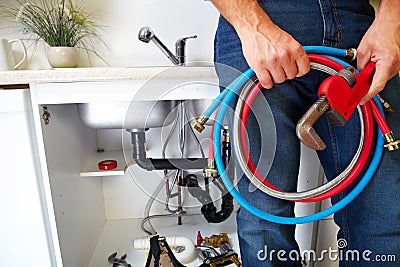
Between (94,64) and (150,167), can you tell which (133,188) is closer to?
(150,167)

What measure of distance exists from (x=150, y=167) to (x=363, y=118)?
69 centimetres

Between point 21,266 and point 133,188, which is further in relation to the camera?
point 133,188

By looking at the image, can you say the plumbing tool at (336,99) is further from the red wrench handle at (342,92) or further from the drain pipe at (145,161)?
the drain pipe at (145,161)

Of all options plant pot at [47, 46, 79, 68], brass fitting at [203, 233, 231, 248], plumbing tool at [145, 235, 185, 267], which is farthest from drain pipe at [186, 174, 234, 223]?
plant pot at [47, 46, 79, 68]

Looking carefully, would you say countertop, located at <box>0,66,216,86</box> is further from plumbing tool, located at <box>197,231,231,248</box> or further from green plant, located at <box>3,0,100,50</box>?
plumbing tool, located at <box>197,231,231,248</box>

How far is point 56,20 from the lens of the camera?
4.00 feet

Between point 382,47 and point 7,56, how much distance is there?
1199mm

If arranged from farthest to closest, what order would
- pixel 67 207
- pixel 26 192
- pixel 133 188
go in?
pixel 133 188 < pixel 67 207 < pixel 26 192

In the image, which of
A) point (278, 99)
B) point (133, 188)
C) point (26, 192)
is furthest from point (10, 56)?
point (278, 99)

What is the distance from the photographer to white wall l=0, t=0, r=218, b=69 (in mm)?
1280

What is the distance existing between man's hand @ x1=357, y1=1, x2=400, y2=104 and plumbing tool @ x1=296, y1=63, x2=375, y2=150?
0.02 meters

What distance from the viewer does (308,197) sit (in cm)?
59

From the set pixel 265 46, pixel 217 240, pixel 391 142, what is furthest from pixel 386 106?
pixel 217 240

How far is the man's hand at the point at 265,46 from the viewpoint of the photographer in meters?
0.51
